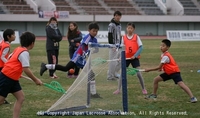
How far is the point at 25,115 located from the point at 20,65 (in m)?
1.55

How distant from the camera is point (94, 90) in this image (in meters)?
9.04

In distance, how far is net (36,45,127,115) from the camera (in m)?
8.70

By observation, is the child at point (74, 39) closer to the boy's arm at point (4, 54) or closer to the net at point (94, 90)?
the boy's arm at point (4, 54)

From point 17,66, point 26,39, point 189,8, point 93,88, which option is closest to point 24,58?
point 17,66

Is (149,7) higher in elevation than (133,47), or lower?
higher

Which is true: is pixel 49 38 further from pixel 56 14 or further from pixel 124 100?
pixel 56 14

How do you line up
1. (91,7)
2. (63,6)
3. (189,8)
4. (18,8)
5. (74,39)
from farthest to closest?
1. (189,8)
2. (91,7)
3. (63,6)
4. (18,8)
5. (74,39)

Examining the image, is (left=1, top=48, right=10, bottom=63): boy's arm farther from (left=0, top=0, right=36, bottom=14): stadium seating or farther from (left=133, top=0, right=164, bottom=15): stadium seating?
(left=133, top=0, right=164, bottom=15): stadium seating

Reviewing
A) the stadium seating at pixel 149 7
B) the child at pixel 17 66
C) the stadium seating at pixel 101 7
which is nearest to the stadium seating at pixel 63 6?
the stadium seating at pixel 101 7

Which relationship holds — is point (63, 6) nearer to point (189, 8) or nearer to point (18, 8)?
point (18, 8)

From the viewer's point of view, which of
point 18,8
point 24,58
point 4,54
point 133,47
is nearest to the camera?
point 24,58

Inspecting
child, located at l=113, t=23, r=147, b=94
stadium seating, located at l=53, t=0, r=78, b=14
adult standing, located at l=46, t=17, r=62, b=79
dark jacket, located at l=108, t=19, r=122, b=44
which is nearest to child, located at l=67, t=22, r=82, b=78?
adult standing, located at l=46, t=17, r=62, b=79

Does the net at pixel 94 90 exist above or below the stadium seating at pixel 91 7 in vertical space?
below

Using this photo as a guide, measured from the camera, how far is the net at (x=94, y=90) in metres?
8.70
